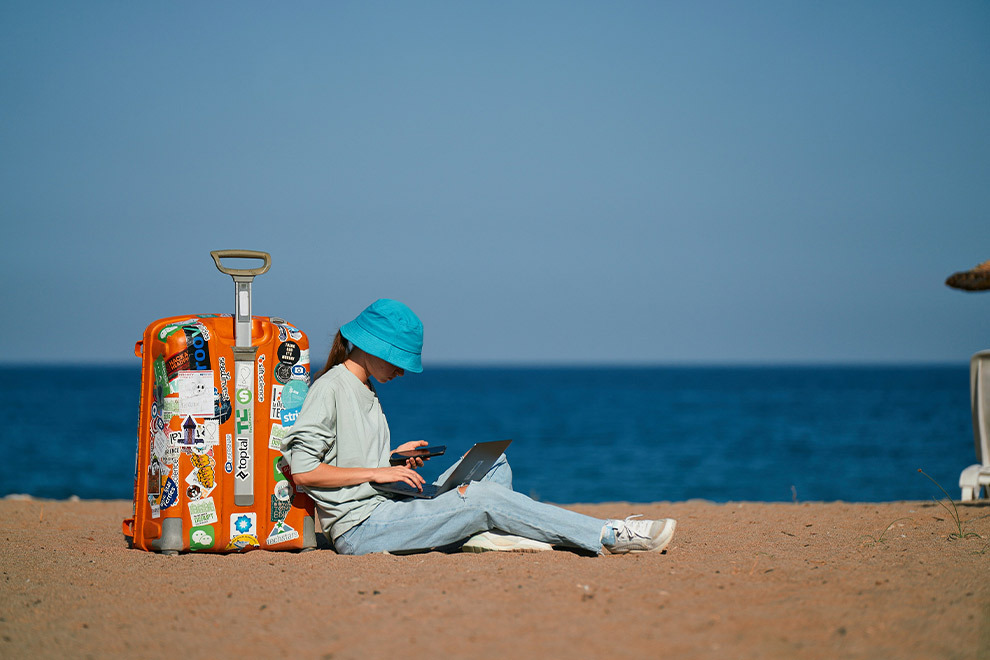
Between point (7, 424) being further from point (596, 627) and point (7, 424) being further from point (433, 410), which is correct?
point (596, 627)

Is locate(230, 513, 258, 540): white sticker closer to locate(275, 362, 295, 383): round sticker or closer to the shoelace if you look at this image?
locate(275, 362, 295, 383): round sticker

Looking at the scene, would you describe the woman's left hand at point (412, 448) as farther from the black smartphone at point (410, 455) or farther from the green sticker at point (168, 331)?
the green sticker at point (168, 331)

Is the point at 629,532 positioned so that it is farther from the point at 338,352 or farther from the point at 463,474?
the point at 338,352

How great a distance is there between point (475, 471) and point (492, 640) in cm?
178

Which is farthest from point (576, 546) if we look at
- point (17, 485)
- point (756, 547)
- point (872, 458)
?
point (872, 458)

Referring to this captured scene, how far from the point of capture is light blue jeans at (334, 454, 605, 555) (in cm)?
451

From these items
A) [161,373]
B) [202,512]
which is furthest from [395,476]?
[161,373]

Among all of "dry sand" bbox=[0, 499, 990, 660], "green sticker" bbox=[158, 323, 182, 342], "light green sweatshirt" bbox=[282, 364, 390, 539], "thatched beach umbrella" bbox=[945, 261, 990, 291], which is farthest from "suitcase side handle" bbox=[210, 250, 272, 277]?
"thatched beach umbrella" bbox=[945, 261, 990, 291]

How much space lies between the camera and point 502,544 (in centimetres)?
464

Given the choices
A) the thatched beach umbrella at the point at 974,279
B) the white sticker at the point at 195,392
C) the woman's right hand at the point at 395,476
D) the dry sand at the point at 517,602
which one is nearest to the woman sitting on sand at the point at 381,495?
the woman's right hand at the point at 395,476

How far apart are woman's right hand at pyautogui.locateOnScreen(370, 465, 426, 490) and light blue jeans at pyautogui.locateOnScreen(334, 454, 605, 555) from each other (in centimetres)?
18

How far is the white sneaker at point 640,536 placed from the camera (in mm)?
4523

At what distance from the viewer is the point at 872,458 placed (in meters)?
23.3

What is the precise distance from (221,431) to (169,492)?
1.39 feet
